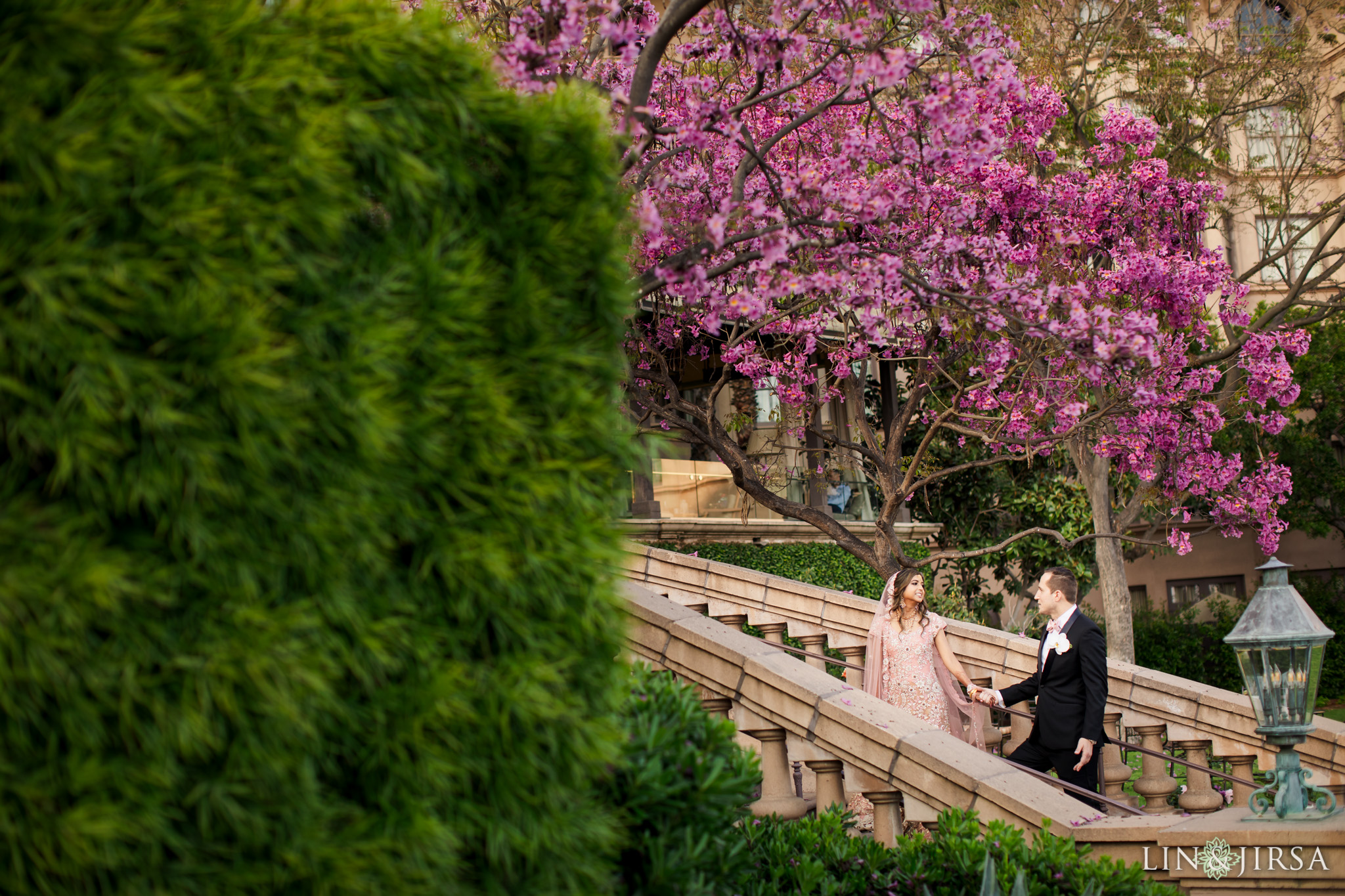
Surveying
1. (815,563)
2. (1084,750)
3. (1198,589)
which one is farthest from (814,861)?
(1198,589)

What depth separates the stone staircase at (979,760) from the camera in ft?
A: 16.0

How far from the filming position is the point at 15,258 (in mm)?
1973

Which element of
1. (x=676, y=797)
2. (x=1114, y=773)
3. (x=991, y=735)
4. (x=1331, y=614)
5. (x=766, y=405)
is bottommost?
(x=1331, y=614)

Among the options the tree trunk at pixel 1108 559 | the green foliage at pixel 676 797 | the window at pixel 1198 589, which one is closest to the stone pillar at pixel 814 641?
the tree trunk at pixel 1108 559

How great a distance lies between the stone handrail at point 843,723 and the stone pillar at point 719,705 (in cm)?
3

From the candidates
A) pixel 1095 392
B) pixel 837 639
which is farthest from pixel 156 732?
pixel 1095 392

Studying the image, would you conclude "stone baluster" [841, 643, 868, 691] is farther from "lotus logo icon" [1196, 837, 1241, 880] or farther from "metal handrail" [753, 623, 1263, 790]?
"lotus logo icon" [1196, 837, 1241, 880]

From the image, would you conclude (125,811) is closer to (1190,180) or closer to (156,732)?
(156,732)

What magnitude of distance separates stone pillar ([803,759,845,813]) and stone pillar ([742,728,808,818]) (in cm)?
15

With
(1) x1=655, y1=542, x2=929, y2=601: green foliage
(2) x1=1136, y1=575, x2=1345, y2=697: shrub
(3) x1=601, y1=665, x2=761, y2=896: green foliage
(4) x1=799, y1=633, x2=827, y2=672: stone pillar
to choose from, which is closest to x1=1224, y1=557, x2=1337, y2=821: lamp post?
(3) x1=601, y1=665, x2=761, y2=896: green foliage

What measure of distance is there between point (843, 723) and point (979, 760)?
73 centimetres

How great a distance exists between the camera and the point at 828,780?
560 cm

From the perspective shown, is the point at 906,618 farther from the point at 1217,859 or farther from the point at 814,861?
the point at 814,861

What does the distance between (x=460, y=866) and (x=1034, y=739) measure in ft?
17.2
